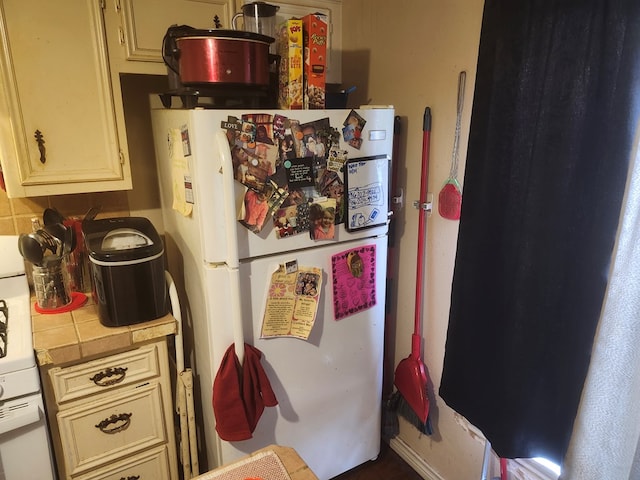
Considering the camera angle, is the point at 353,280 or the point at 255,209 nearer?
the point at 255,209

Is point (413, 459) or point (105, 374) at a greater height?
point (105, 374)

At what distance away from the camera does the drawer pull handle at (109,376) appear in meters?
1.48

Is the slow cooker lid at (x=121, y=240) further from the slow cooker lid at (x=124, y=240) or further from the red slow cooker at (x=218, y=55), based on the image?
the red slow cooker at (x=218, y=55)

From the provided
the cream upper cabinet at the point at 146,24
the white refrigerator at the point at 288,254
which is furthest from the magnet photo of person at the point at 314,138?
the cream upper cabinet at the point at 146,24

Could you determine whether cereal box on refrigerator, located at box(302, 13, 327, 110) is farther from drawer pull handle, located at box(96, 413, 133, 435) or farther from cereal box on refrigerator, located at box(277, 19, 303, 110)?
drawer pull handle, located at box(96, 413, 133, 435)

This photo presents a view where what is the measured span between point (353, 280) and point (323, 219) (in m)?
0.28

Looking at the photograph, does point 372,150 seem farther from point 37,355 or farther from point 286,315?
point 37,355

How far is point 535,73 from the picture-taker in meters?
1.18

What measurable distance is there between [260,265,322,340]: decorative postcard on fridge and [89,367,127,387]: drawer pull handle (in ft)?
1.59

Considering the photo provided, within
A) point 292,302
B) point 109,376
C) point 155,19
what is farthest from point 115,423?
point 155,19

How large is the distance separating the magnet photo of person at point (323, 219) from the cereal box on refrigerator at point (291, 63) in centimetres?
32

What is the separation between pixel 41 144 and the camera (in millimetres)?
1480

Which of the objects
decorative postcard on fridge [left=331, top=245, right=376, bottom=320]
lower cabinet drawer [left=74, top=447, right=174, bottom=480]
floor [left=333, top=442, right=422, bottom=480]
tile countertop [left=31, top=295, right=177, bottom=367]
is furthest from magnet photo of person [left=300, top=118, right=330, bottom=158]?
floor [left=333, top=442, right=422, bottom=480]

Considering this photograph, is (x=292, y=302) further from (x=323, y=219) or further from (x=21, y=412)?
(x=21, y=412)
